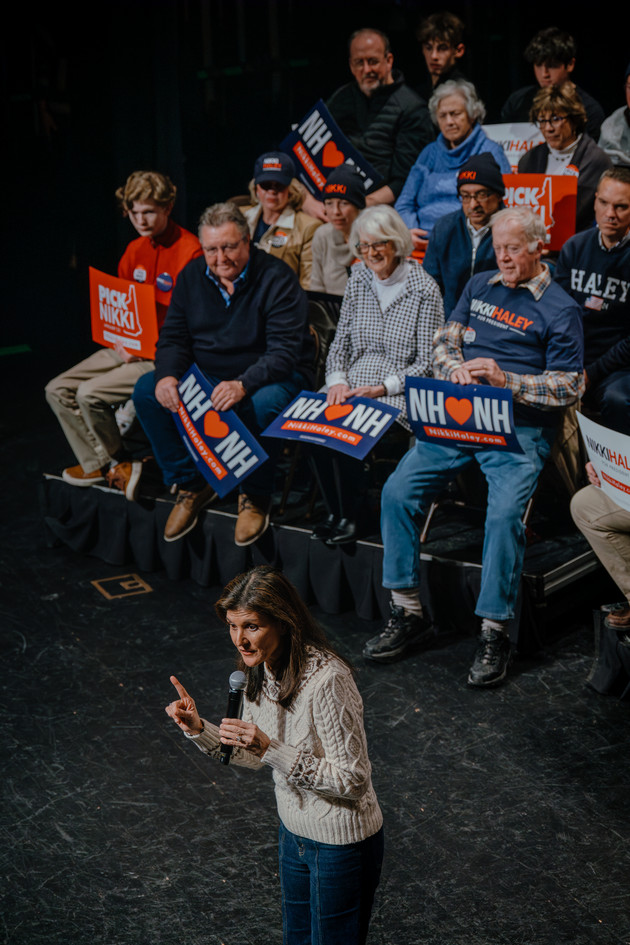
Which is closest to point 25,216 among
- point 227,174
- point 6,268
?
point 6,268

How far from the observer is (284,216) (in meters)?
5.47

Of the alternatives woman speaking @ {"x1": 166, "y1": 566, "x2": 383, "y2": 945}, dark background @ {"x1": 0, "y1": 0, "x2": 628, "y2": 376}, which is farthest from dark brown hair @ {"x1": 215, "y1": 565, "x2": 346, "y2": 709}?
dark background @ {"x1": 0, "y1": 0, "x2": 628, "y2": 376}

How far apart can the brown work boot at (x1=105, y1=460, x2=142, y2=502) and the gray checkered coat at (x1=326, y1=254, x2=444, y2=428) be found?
1.09 meters

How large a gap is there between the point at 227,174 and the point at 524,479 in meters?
4.73

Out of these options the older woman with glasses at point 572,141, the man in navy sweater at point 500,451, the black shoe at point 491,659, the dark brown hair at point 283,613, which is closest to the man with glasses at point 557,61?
the older woman with glasses at point 572,141

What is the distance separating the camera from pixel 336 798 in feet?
6.80

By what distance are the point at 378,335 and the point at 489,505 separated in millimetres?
996

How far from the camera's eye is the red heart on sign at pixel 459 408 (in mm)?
4109

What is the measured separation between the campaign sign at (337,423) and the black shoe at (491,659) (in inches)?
33.9

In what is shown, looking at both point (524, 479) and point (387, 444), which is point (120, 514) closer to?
point (387, 444)

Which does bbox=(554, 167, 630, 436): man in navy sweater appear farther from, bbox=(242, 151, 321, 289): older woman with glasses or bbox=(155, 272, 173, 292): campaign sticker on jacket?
bbox=(155, 272, 173, 292): campaign sticker on jacket

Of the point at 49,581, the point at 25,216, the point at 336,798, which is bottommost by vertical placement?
the point at 49,581

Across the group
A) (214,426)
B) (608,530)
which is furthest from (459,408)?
(214,426)

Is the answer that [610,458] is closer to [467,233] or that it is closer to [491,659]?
[491,659]
